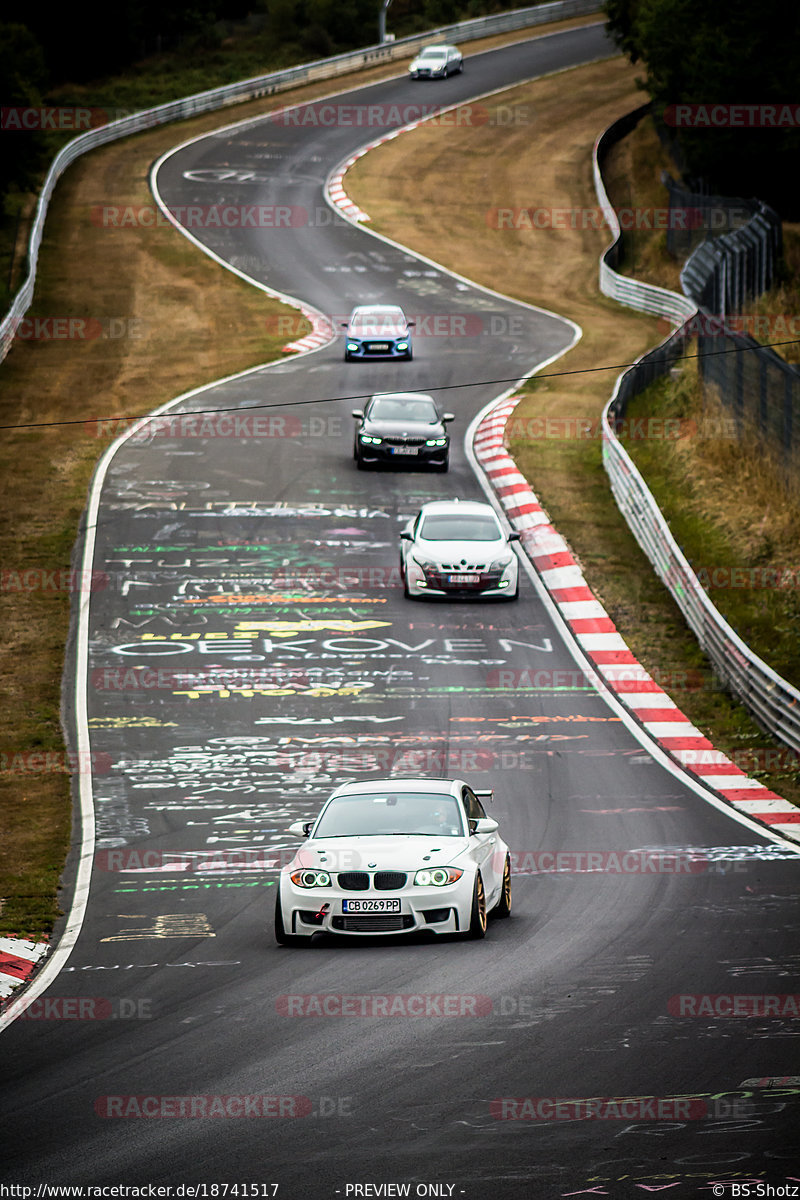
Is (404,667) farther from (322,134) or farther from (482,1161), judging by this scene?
(322,134)

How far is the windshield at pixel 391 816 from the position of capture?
1348cm

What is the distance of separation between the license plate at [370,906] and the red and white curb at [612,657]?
6015 mm

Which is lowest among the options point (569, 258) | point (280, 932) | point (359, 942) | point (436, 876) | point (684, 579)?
Answer: point (569, 258)

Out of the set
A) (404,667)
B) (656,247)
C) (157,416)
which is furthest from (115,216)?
(404,667)

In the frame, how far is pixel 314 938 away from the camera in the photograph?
13.5 metres

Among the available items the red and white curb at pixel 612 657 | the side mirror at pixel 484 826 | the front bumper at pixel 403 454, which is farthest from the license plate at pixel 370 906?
the front bumper at pixel 403 454

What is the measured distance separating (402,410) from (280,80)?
53.8m

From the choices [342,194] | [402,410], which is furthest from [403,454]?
[342,194]

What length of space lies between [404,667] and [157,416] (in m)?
17.1

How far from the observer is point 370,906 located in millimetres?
12812

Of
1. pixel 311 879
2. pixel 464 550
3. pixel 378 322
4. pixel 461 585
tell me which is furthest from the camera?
pixel 378 322

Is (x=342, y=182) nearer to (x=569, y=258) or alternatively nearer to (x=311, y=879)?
(x=569, y=258)

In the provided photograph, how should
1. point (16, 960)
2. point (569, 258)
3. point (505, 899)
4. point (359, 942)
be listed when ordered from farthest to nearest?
point (569, 258) → point (505, 899) → point (16, 960) → point (359, 942)

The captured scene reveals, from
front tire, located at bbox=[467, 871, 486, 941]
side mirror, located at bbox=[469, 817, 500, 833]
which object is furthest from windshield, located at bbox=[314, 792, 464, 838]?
front tire, located at bbox=[467, 871, 486, 941]
